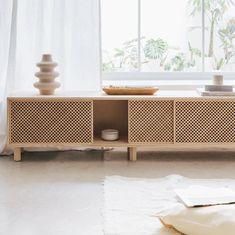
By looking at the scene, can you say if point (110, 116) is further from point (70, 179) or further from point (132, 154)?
point (70, 179)

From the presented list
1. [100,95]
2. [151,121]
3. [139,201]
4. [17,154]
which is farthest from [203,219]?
[17,154]

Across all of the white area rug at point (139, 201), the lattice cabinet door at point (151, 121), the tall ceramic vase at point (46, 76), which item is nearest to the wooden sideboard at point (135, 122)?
the lattice cabinet door at point (151, 121)

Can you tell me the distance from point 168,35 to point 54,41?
3.52ft

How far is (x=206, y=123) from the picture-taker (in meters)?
4.00

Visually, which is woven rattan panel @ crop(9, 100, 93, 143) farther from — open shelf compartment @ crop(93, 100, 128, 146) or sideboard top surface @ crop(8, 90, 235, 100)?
open shelf compartment @ crop(93, 100, 128, 146)

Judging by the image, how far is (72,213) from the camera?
2.82 meters

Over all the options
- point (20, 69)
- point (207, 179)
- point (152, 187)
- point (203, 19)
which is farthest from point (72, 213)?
point (203, 19)

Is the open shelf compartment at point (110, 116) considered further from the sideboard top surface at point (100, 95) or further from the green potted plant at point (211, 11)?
the green potted plant at point (211, 11)

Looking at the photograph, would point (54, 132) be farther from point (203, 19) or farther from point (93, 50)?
point (203, 19)

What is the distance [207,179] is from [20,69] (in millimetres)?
1696

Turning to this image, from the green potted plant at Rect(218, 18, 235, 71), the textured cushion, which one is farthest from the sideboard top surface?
the textured cushion

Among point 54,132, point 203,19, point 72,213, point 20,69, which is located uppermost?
point 203,19

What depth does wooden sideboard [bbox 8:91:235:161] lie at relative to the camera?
156 inches

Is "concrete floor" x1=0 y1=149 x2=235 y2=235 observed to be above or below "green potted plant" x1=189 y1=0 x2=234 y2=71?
below
